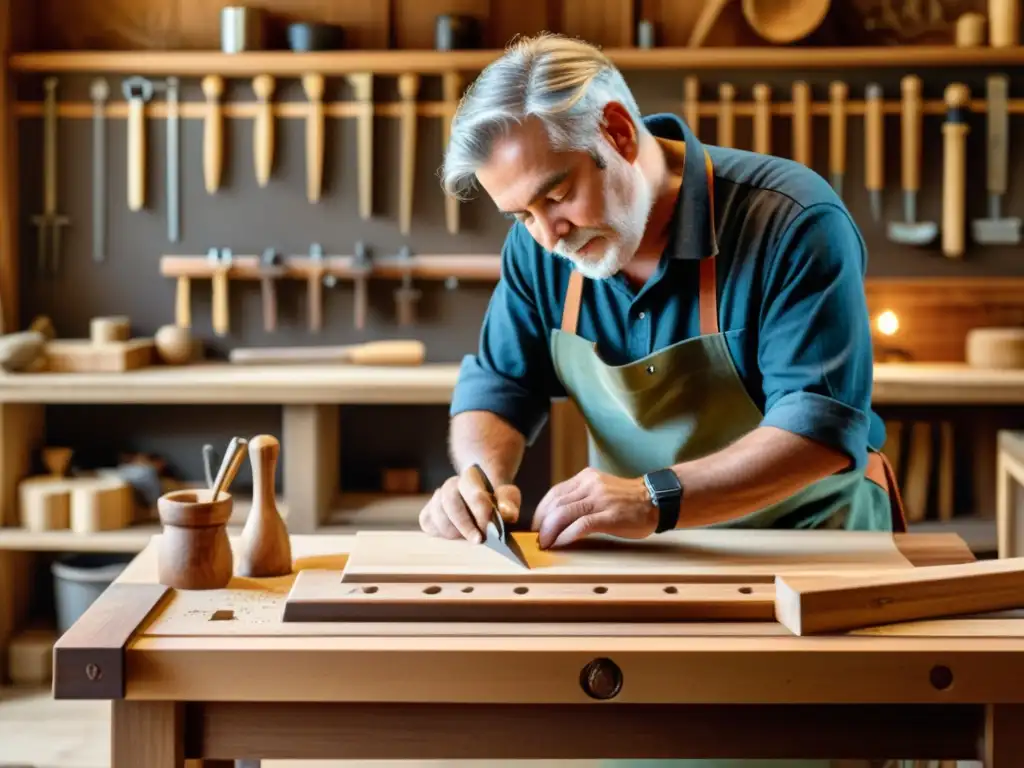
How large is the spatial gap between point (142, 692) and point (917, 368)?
3381 mm

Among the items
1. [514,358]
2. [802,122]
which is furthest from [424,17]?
[514,358]

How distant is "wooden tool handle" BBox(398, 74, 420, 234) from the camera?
15.0 feet

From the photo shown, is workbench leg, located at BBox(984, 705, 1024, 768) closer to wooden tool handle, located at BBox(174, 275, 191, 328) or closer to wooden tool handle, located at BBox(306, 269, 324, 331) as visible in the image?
wooden tool handle, located at BBox(306, 269, 324, 331)

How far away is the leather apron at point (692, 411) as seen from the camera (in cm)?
243

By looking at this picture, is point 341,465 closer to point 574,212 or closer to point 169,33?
point 169,33

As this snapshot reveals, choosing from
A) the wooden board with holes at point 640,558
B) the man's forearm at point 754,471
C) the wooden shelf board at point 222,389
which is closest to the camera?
the wooden board with holes at point 640,558

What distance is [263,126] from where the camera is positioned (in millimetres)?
4621

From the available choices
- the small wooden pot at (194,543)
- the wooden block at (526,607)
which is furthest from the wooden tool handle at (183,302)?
the wooden block at (526,607)

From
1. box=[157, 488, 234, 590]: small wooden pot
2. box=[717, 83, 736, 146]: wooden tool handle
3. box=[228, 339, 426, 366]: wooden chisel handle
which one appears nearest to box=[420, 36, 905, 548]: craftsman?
box=[157, 488, 234, 590]: small wooden pot

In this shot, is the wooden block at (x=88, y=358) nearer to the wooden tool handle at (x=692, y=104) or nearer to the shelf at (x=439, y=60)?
the shelf at (x=439, y=60)

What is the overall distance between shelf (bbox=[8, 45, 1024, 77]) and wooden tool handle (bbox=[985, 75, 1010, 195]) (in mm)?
88

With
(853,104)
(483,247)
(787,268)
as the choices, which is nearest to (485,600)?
(787,268)

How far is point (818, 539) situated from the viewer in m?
2.17

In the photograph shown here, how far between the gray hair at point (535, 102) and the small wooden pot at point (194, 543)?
73 centimetres
